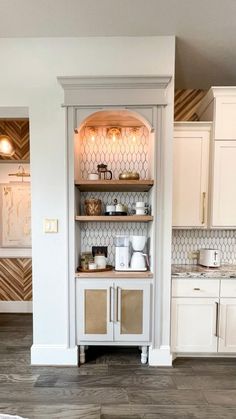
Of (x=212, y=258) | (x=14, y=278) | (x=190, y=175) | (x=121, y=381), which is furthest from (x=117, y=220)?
(x=14, y=278)

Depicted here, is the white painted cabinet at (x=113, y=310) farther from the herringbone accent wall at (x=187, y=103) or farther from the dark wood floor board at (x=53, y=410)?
the herringbone accent wall at (x=187, y=103)

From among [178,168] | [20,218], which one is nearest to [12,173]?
[20,218]

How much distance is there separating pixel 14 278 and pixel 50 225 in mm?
1840

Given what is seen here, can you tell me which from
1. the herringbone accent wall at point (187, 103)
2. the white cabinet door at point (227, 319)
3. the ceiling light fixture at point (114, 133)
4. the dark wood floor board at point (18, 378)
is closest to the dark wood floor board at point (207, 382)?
the white cabinet door at point (227, 319)

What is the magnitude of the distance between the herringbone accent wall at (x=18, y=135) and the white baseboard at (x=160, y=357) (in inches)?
116

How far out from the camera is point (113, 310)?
2.27 m

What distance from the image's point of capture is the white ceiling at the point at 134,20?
6.20 ft

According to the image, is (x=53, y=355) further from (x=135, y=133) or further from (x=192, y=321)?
(x=135, y=133)

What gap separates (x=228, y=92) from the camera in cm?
249

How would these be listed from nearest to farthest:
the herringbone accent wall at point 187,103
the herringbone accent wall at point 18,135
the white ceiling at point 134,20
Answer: the white ceiling at point 134,20, the herringbone accent wall at point 187,103, the herringbone accent wall at point 18,135

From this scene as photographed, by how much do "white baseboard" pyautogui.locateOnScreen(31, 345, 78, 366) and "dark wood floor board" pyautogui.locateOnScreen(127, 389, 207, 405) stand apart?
633mm

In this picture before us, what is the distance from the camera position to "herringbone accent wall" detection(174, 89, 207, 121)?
3.08 m

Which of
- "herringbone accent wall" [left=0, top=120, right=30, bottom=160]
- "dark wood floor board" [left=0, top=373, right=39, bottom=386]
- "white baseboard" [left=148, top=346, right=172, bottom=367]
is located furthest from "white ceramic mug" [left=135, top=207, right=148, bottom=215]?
"herringbone accent wall" [left=0, top=120, right=30, bottom=160]

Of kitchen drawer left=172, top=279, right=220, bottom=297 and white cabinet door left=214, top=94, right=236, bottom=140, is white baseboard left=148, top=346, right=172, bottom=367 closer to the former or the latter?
kitchen drawer left=172, top=279, right=220, bottom=297
